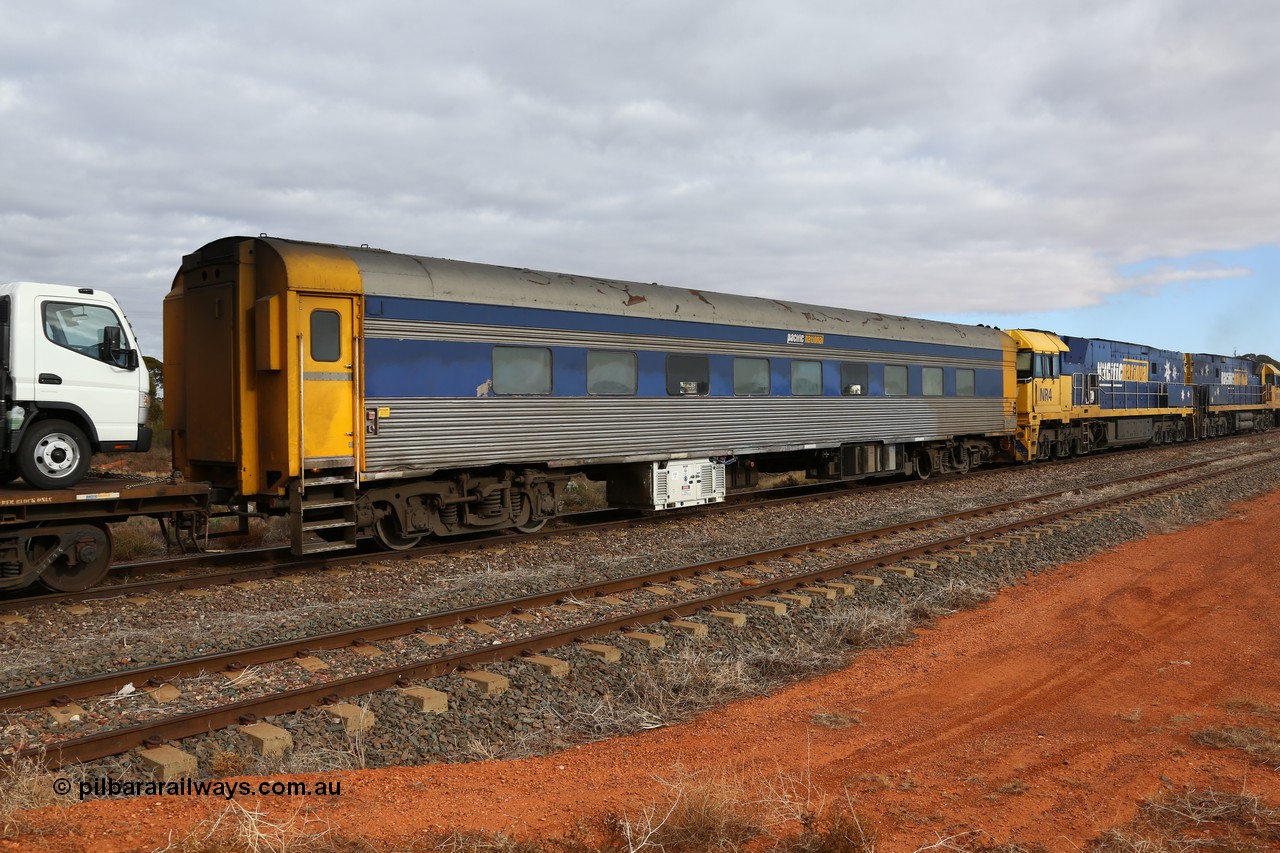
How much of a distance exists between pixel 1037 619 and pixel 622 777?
5727 mm

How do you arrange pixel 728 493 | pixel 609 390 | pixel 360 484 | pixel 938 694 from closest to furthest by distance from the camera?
pixel 938 694, pixel 360 484, pixel 609 390, pixel 728 493

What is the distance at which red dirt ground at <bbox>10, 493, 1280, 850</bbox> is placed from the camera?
14.3ft

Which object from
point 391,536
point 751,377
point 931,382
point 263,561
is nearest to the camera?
point 263,561

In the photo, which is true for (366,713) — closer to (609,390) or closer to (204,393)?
(204,393)

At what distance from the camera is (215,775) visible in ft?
17.0

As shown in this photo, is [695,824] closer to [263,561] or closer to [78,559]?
[78,559]

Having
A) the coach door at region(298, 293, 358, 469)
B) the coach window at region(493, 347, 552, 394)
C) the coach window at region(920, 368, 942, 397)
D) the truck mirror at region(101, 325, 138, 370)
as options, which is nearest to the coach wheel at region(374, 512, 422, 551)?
the coach door at region(298, 293, 358, 469)

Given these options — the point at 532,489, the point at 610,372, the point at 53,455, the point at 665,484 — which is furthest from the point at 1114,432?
the point at 53,455

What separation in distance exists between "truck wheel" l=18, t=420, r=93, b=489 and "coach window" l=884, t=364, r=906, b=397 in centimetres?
1500

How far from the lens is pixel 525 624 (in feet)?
27.3

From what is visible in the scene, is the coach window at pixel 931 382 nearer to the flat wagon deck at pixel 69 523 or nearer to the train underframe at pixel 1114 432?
the train underframe at pixel 1114 432

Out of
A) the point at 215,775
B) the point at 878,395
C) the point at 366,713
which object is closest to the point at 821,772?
the point at 366,713

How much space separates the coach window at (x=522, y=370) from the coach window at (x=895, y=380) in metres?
9.34

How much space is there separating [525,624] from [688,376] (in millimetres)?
7355
